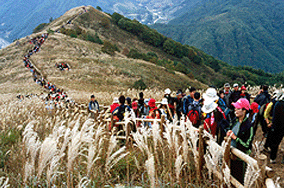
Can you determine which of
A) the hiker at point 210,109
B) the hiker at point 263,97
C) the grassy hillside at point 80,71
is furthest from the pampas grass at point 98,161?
the grassy hillside at point 80,71

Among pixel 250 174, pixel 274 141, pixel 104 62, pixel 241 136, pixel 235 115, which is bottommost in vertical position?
pixel 274 141

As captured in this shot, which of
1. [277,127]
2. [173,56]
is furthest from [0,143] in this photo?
[173,56]

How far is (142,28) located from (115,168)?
72.9 meters

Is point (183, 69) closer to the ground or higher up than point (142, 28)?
closer to the ground

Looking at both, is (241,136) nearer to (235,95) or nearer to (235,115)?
(235,115)

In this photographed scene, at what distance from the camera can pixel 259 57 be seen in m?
159

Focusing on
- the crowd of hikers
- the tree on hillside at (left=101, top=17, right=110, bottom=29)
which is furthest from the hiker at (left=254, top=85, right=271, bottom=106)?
the tree on hillside at (left=101, top=17, right=110, bottom=29)

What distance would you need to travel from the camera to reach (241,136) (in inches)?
118

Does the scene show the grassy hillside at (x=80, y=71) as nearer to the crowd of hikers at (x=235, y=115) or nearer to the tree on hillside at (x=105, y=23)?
the crowd of hikers at (x=235, y=115)

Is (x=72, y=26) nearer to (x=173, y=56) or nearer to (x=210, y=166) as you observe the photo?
(x=173, y=56)

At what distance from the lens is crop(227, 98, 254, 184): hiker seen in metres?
2.92

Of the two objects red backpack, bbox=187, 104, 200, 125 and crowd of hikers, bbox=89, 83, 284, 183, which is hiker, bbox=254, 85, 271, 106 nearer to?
crowd of hikers, bbox=89, 83, 284, 183

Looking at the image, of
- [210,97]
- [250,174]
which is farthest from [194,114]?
[250,174]

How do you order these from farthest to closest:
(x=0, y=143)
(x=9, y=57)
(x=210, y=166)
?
(x=9, y=57)
(x=0, y=143)
(x=210, y=166)
